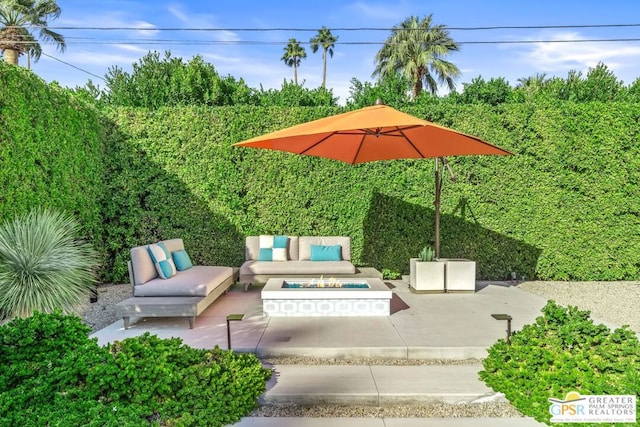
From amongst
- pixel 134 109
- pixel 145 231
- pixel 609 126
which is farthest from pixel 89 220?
pixel 609 126

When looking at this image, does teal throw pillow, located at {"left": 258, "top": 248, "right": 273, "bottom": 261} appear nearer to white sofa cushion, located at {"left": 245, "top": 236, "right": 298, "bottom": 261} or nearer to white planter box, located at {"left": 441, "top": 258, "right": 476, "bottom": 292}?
white sofa cushion, located at {"left": 245, "top": 236, "right": 298, "bottom": 261}

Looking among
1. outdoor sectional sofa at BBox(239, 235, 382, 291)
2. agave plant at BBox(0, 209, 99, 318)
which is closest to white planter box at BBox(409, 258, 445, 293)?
outdoor sectional sofa at BBox(239, 235, 382, 291)

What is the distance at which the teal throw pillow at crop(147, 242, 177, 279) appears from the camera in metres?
5.75

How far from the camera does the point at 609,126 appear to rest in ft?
26.0

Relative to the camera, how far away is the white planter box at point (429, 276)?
6844mm

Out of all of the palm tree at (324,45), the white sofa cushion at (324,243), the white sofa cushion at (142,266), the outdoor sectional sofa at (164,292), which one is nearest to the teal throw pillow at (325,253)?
the white sofa cushion at (324,243)

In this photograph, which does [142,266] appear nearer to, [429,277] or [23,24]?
[429,277]

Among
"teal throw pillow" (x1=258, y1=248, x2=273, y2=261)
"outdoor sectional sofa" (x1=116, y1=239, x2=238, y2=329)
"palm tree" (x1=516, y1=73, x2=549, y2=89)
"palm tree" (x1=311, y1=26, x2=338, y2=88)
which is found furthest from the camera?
"palm tree" (x1=311, y1=26, x2=338, y2=88)

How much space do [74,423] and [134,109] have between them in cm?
694

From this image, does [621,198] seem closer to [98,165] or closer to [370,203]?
[370,203]

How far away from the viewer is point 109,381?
105 inches

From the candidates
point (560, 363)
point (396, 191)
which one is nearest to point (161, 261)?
point (396, 191)

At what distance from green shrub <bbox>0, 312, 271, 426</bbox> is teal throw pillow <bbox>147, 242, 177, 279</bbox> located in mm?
2413

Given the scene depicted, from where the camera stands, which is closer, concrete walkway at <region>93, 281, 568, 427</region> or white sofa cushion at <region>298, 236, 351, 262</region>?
concrete walkway at <region>93, 281, 568, 427</region>
